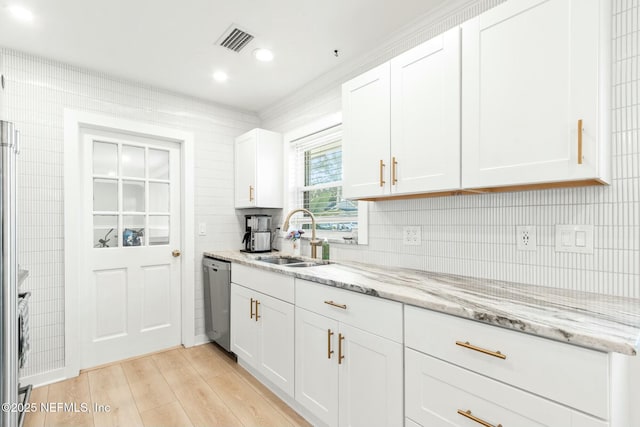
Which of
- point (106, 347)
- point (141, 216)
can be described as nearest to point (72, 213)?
point (141, 216)

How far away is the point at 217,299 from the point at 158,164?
4.67 feet

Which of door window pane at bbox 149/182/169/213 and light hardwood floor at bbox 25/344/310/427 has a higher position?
door window pane at bbox 149/182/169/213

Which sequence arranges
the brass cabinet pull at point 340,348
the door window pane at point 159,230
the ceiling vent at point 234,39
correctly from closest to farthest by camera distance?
the brass cabinet pull at point 340,348
the ceiling vent at point 234,39
the door window pane at point 159,230

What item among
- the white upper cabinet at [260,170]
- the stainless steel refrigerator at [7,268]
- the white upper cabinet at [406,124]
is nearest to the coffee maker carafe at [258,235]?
the white upper cabinet at [260,170]

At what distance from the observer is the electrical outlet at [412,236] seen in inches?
78.1

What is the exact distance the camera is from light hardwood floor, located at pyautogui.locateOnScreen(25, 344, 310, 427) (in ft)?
6.30

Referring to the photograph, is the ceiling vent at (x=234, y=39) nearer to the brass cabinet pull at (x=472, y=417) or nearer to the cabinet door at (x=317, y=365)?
the cabinet door at (x=317, y=365)

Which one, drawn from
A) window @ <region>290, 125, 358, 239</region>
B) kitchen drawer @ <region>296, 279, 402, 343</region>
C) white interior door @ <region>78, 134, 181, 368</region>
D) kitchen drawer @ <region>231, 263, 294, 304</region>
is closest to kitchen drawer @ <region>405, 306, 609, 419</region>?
kitchen drawer @ <region>296, 279, 402, 343</region>

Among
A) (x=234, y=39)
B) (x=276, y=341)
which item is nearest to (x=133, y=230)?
(x=276, y=341)

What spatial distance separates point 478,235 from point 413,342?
0.77 meters

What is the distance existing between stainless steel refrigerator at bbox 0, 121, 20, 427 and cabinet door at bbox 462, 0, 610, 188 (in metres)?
1.83

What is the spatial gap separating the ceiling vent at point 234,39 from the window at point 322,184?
0.94 meters

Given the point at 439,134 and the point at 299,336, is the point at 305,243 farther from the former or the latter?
the point at 439,134

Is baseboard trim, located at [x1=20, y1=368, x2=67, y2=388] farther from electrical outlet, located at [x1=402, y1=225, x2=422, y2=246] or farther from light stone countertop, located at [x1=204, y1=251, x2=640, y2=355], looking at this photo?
electrical outlet, located at [x1=402, y1=225, x2=422, y2=246]
